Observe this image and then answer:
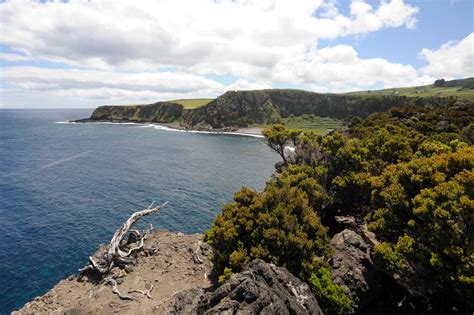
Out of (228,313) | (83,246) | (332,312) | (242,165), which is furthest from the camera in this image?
(242,165)

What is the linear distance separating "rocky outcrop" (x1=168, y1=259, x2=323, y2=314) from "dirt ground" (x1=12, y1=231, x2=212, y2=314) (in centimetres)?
1036

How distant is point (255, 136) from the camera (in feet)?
625

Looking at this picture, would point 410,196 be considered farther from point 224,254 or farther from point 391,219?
point 224,254

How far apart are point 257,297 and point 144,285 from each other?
19818mm

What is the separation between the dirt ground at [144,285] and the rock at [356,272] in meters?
13.3

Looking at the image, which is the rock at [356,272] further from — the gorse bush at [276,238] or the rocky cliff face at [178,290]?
the rocky cliff face at [178,290]

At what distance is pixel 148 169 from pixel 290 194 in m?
69.8

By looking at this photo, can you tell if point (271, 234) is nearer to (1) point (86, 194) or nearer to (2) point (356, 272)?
(2) point (356, 272)

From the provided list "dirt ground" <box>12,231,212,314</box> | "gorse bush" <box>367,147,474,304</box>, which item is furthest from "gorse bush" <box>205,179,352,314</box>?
"dirt ground" <box>12,231,212,314</box>

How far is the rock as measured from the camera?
24.5 m

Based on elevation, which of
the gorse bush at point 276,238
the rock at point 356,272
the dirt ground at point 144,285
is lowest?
the dirt ground at point 144,285

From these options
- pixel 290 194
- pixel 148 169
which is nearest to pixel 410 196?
pixel 290 194

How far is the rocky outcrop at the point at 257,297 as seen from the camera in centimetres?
1653

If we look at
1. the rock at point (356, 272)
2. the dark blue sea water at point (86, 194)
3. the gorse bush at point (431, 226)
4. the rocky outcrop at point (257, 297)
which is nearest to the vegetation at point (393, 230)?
the gorse bush at point (431, 226)
